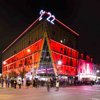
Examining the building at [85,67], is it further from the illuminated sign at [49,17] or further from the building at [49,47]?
the illuminated sign at [49,17]

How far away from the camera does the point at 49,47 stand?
55.6m

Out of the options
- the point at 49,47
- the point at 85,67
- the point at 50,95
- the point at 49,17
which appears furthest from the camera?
the point at 85,67

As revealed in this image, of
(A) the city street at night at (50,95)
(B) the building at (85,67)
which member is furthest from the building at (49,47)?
(A) the city street at night at (50,95)

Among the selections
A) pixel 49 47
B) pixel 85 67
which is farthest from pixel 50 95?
pixel 85 67

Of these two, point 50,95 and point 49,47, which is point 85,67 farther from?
point 50,95

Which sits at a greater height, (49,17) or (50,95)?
(49,17)

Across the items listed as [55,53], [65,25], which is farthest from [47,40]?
[65,25]

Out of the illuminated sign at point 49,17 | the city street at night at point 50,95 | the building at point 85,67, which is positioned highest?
the illuminated sign at point 49,17

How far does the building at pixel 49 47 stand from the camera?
183 ft

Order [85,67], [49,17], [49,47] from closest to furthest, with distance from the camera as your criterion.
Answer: [49,47]
[49,17]
[85,67]

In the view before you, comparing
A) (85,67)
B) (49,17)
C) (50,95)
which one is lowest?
(50,95)

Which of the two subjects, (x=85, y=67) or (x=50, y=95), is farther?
(x=85, y=67)

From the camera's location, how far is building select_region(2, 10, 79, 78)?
183 ft

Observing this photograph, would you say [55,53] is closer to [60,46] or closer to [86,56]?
[60,46]
